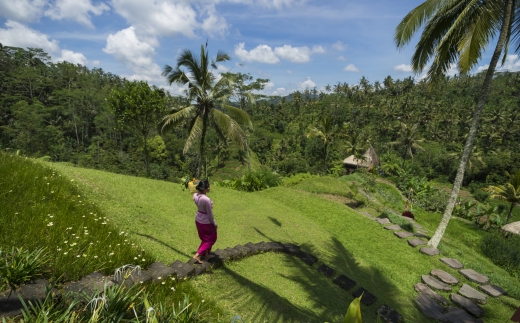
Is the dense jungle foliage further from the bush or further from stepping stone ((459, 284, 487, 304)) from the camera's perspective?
stepping stone ((459, 284, 487, 304))

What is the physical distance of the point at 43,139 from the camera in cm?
3412

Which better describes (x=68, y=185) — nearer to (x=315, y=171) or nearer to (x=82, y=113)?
(x=315, y=171)

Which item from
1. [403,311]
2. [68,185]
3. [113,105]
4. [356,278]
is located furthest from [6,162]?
[113,105]

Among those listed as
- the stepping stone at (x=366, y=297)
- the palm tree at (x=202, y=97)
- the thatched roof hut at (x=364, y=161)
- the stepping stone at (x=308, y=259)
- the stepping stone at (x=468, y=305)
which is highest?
the palm tree at (x=202, y=97)

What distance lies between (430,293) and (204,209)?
240 inches

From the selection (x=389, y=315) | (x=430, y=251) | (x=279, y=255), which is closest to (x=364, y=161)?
(x=430, y=251)

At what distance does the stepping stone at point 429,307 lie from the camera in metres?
5.55

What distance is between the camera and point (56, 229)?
363 cm

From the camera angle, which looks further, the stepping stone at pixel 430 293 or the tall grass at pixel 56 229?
the stepping stone at pixel 430 293

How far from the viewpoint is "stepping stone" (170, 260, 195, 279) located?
391 centimetres

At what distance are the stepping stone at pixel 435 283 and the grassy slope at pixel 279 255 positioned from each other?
211 mm

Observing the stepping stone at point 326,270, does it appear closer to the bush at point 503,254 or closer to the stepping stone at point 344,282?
the stepping stone at point 344,282

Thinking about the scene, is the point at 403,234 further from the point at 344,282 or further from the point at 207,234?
the point at 207,234

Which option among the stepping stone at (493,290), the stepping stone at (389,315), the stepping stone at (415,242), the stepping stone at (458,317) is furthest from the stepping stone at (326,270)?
Answer: the stepping stone at (415,242)
